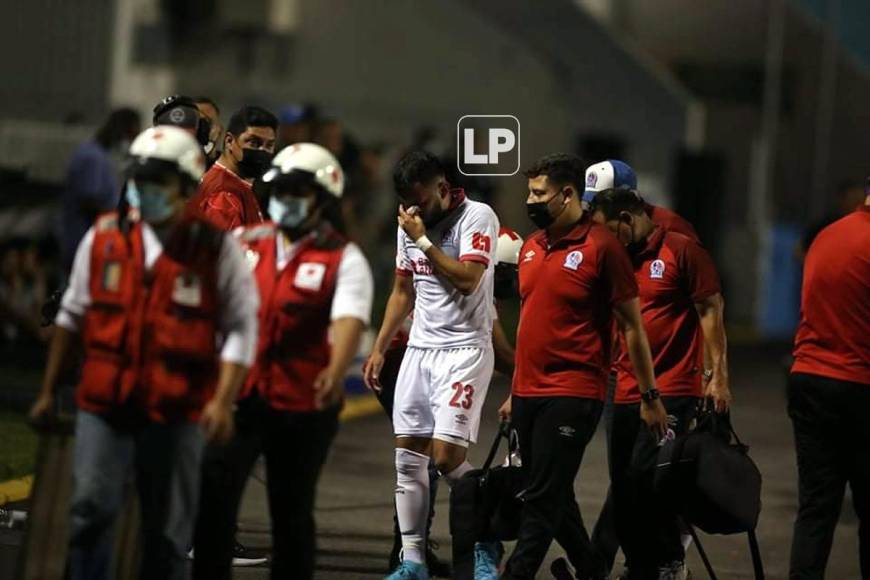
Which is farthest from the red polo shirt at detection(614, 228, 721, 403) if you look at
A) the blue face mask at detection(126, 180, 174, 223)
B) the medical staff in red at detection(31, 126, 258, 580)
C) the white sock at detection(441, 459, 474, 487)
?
the blue face mask at detection(126, 180, 174, 223)

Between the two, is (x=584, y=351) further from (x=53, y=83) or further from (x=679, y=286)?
(x=53, y=83)

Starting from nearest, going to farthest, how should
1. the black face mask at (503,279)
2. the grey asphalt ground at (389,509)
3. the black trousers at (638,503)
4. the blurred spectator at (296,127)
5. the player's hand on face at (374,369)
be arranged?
the black trousers at (638,503) < the player's hand on face at (374,369) < the black face mask at (503,279) < the grey asphalt ground at (389,509) < the blurred spectator at (296,127)

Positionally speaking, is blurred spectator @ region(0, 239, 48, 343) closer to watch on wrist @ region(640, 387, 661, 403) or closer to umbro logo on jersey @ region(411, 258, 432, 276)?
umbro logo on jersey @ region(411, 258, 432, 276)

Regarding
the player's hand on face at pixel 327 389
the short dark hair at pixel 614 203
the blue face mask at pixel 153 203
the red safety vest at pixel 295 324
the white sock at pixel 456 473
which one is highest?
the short dark hair at pixel 614 203

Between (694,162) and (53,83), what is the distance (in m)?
10.9

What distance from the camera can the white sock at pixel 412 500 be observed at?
30.9 feet

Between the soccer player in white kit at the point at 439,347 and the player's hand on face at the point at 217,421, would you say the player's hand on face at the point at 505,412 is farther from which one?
the player's hand on face at the point at 217,421

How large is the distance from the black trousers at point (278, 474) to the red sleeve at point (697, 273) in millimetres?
2258

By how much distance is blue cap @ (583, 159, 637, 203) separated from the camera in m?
9.63

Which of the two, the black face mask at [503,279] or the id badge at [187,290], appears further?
the black face mask at [503,279]

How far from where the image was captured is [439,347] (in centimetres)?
953

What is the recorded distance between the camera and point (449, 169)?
10047 mm

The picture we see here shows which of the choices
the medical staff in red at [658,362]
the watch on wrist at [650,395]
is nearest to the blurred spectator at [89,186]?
the medical staff in red at [658,362]

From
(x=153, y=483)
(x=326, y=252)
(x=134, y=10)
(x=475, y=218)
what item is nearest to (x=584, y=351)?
(x=475, y=218)
